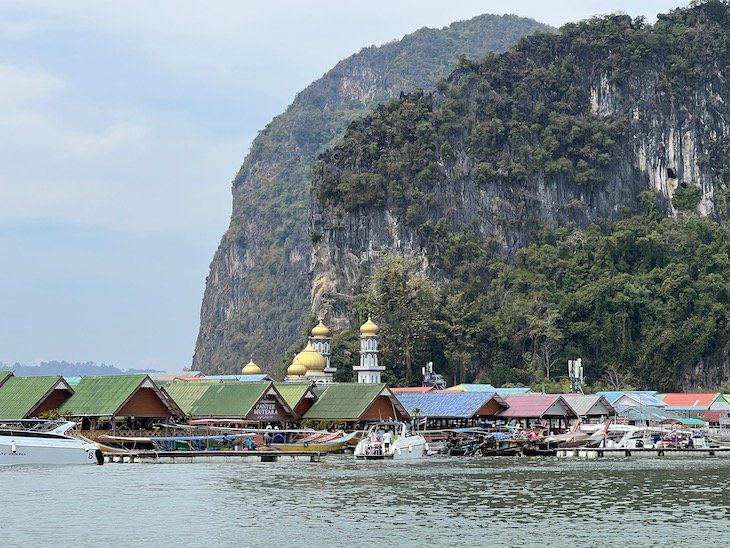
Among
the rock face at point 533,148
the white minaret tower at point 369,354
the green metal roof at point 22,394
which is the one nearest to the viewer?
the green metal roof at point 22,394

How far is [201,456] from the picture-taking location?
227 ft

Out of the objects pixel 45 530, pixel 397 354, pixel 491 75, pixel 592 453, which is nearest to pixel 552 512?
pixel 45 530

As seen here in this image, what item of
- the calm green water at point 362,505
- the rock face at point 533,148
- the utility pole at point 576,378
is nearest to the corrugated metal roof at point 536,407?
the utility pole at point 576,378

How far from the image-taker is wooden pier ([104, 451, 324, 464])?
6744 cm

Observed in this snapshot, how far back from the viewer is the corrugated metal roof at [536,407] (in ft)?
286

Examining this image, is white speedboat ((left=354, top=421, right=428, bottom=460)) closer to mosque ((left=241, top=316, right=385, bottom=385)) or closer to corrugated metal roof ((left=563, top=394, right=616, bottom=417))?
corrugated metal roof ((left=563, top=394, right=616, bottom=417))

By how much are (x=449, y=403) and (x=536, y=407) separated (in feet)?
17.8

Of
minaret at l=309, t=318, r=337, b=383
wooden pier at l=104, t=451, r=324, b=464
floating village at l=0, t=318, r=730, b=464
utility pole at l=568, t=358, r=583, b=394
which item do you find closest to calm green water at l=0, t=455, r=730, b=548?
wooden pier at l=104, t=451, r=324, b=464

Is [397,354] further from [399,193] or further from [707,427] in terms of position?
[707,427]

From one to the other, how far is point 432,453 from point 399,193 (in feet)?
202

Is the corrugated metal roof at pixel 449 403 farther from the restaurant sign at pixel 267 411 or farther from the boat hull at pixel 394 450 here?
the boat hull at pixel 394 450

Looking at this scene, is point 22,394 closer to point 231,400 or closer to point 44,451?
point 231,400

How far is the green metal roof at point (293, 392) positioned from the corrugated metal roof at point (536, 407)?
13.7m

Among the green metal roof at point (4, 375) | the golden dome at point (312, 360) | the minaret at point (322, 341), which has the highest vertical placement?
the minaret at point (322, 341)
